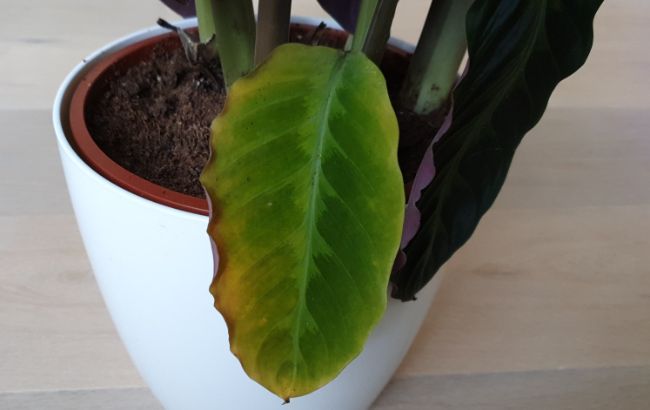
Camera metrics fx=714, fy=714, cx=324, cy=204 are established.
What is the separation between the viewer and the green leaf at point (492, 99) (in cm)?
31

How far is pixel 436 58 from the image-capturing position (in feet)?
1.46

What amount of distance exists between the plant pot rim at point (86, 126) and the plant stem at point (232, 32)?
81mm

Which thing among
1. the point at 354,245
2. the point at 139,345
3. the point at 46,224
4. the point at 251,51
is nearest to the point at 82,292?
the point at 46,224

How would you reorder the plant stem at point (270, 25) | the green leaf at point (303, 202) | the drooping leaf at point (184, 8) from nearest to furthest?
the green leaf at point (303, 202) → the plant stem at point (270, 25) → the drooping leaf at point (184, 8)

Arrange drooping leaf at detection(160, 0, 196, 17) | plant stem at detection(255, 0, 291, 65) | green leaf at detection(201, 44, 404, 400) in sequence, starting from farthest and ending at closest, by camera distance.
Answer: drooping leaf at detection(160, 0, 196, 17), plant stem at detection(255, 0, 291, 65), green leaf at detection(201, 44, 404, 400)

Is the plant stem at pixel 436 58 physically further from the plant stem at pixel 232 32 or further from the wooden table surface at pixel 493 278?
the wooden table surface at pixel 493 278

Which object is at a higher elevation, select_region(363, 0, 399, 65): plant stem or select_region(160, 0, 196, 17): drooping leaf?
select_region(363, 0, 399, 65): plant stem

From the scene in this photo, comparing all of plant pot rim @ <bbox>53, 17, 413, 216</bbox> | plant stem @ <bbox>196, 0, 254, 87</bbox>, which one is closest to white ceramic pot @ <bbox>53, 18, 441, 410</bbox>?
plant pot rim @ <bbox>53, 17, 413, 216</bbox>

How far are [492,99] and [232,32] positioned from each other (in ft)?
0.59

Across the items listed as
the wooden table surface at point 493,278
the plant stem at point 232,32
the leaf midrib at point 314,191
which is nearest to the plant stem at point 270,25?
the plant stem at point 232,32

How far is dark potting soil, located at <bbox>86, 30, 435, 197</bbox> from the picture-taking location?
43cm

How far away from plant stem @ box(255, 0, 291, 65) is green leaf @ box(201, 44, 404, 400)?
0.37 feet

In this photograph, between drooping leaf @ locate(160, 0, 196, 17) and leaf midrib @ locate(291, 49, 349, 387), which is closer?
leaf midrib @ locate(291, 49, 349, 387)

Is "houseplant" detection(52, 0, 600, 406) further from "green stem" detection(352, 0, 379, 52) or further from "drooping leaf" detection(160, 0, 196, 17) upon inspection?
"drooping leaf" detection(160, 0, 196, 17)
